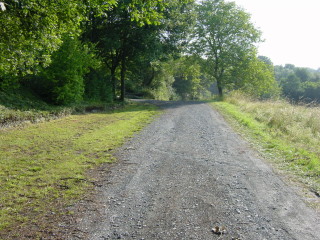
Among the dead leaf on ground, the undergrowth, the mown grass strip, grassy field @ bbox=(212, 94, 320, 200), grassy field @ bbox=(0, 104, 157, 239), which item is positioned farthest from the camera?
the undergrowth

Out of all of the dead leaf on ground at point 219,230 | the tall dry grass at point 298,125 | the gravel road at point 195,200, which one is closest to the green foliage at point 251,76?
the tall dry grass at point 298,125

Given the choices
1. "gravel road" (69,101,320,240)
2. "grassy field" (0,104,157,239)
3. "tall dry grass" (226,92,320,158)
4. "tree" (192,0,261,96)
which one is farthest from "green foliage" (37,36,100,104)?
"tree" (192,0,261,96)

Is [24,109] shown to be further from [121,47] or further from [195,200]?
[121,47]

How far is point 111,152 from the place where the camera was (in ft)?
24.3

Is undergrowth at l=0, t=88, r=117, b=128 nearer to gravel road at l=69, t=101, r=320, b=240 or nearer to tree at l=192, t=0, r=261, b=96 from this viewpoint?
gravel road at l=69, t=101, r=320, b=240

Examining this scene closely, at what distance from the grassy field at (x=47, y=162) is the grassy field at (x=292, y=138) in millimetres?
4555

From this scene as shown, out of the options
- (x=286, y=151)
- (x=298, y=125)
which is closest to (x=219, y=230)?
(x=286, y=151)

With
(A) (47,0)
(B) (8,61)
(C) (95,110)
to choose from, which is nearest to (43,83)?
(C) (95,110)

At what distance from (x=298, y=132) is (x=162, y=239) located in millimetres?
8600

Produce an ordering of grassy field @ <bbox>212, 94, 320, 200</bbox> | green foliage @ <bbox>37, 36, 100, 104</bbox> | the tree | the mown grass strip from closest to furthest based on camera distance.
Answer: the mown grass strip, grassy field @ <bbox>212, 94, 320, 200</bbox>, green foliage @ <bbox>37, 36, 100, 104</bbox>, the tree

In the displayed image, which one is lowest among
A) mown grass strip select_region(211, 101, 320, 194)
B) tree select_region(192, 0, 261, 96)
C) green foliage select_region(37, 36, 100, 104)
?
mown grass strip select_region(211, 101, 320, 194)

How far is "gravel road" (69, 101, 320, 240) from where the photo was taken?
3.56 metres

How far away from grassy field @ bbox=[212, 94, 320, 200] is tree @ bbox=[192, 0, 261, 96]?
18.0m

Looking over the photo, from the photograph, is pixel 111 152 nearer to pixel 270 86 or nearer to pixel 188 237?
pixel 188 237
